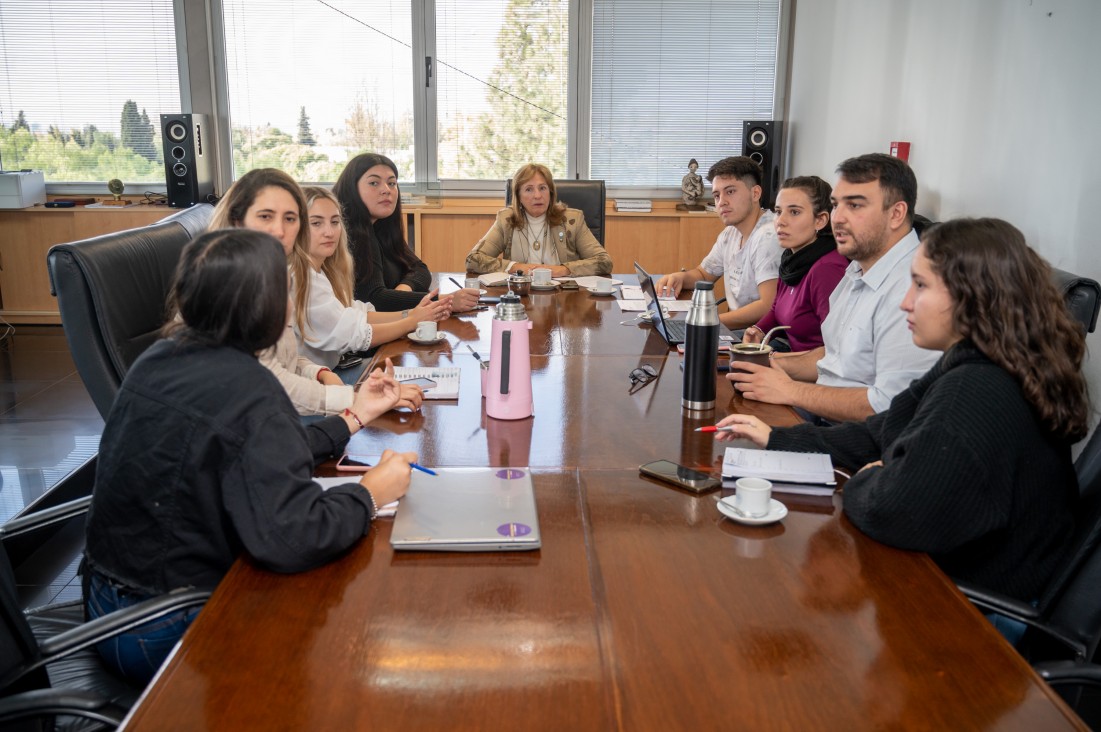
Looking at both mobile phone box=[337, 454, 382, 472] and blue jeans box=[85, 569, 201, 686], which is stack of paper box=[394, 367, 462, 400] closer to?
mobile phone box=[337, 454, 382, 472]

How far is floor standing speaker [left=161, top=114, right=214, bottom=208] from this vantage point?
5973 millimetres

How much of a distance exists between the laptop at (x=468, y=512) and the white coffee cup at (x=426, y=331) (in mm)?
1209

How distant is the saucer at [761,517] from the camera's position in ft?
4.96

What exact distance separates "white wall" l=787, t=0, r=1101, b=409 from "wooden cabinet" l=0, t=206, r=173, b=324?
4.43 m

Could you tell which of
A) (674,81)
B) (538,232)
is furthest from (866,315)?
(674,81)

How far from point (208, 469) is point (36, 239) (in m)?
5.65

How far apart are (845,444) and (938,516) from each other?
43cm

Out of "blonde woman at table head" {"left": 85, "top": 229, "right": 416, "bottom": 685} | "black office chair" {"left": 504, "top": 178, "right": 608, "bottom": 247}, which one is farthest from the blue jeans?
"black office chair" {"left": 504, "top": 178, "right": 608, "bottom": 247}

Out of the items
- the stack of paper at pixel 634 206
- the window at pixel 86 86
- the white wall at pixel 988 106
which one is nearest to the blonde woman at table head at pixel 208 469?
the white wall at pixel 988 106

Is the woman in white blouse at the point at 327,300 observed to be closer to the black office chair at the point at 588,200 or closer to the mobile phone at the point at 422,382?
the mobile phone at the point at 422,382

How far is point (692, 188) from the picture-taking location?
6383 mm

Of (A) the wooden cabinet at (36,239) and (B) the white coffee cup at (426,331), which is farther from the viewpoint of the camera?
(A) the wooden cabinet at (36,239)

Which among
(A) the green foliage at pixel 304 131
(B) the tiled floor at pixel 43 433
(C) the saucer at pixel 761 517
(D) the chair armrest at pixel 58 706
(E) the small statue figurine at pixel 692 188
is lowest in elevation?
(B) the tiled floor at pixel 43 433

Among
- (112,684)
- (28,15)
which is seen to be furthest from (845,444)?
(28,15)
